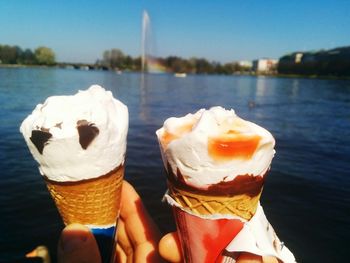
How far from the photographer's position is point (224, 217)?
5.16 ft

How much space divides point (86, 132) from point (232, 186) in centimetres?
87

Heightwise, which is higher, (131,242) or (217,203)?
(217,203)

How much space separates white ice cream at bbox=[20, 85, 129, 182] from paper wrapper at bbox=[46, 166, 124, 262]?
0.06m

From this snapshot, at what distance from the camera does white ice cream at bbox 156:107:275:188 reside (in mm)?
1432

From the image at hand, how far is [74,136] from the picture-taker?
1.73m

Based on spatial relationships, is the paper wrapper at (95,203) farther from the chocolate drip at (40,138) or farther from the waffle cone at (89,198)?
the chocolate drip at (40,138)

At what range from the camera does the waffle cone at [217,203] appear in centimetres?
155

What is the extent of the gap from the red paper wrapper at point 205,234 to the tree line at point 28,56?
14797cm

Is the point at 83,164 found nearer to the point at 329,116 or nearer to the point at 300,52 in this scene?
the point at 329,116

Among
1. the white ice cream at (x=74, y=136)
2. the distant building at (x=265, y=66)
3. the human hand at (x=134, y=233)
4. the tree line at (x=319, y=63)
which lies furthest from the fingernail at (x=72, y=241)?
the distant building at (x=265, y=66)

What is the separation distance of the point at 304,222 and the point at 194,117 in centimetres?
837

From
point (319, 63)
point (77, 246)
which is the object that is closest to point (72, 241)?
point (77, 246)

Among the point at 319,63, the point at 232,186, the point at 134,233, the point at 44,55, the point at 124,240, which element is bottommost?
the point at 124,240

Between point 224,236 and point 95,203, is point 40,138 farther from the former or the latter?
point 224,236
